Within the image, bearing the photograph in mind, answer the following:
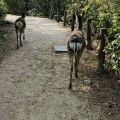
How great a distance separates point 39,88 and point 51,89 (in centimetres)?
32

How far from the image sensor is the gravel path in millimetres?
6414

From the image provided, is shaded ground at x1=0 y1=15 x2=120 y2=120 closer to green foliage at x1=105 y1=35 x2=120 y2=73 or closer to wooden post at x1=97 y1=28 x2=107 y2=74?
wooden post at x1=97 y1=28 x2=107 y2=74

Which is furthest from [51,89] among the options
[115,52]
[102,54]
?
[115,52]

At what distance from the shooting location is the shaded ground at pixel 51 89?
6441 millimetres

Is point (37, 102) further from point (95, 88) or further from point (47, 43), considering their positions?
point (47, 43)

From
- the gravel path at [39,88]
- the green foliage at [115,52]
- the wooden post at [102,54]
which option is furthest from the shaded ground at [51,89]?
the green foliage at [115,52]

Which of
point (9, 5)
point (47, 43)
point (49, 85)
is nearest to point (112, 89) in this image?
point (49, 85)

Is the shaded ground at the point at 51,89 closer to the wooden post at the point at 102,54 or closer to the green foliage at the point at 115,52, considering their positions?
the wooden post at the point at 102,54

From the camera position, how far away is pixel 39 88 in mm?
7715

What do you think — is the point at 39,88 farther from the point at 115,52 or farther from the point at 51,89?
the point at 115,52

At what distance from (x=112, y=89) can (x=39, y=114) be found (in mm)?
2267

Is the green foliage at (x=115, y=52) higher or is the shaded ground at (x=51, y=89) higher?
the green foliage at (x=115, y=52)

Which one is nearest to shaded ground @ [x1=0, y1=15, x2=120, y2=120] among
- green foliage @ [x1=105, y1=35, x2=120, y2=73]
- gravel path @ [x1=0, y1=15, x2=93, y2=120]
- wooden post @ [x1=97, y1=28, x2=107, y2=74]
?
gravel path @ [x1=0, y1=15, x2=93, y2=120]

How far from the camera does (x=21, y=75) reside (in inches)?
338
